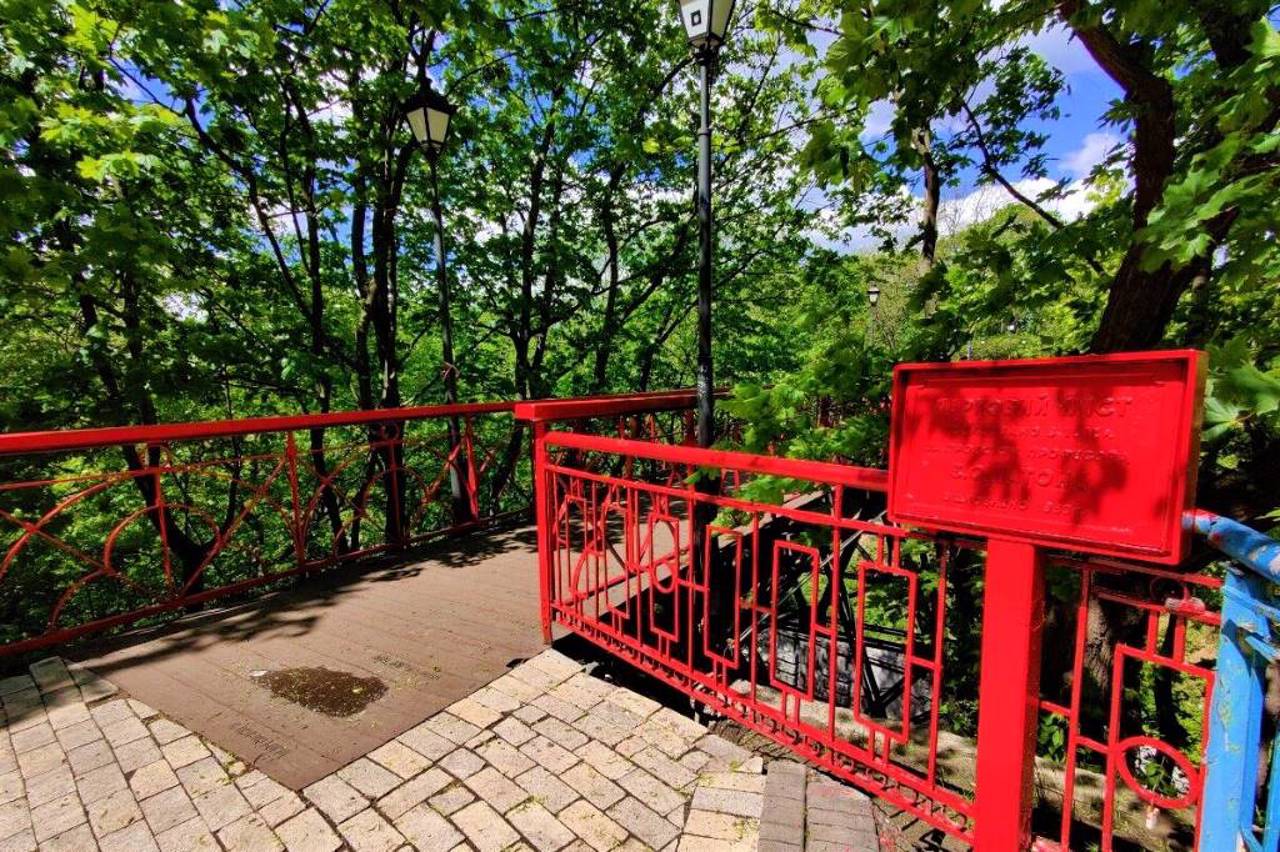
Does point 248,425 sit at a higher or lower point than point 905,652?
higher

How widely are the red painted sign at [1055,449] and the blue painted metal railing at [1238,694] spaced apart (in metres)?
Result: 0.10

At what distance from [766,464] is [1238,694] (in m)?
1.30

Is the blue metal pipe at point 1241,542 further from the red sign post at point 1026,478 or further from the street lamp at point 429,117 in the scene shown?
the street lamp at point 429,117

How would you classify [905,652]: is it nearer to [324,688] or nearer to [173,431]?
[324,688]

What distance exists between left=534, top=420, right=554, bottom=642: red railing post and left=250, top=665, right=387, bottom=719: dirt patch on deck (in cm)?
92

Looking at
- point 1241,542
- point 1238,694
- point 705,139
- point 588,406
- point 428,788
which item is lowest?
point 428,788

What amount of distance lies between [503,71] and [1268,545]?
8.30 m

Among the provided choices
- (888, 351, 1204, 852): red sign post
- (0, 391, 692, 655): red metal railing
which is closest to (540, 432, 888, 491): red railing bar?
(888, 351, 1204, 852): red sign post

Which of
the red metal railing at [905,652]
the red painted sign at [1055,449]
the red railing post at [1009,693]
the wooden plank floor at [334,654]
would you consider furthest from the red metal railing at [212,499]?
the red railing post at [1009,693]

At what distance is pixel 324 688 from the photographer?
2.90 metres

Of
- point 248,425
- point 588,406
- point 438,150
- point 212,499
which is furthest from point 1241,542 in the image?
point 212,499

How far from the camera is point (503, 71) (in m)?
7.17

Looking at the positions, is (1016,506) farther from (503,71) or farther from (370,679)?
(503,71)

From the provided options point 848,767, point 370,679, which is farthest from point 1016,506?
point 370,679
